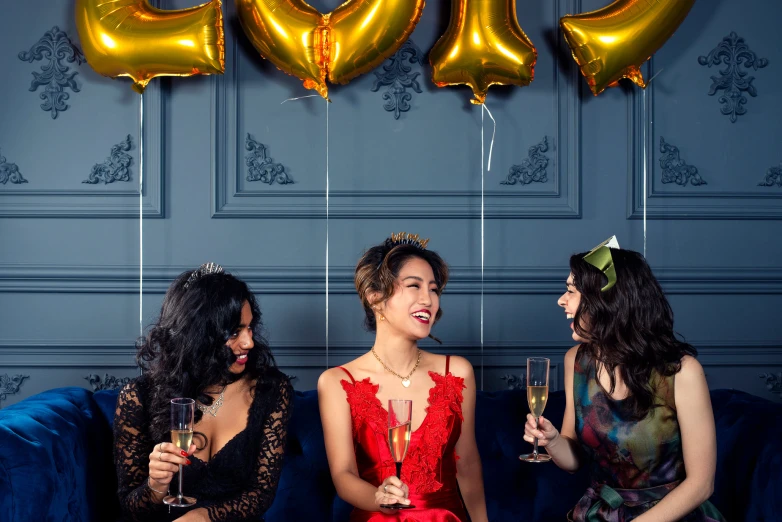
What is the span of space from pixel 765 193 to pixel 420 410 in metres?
2.10

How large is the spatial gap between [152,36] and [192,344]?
1405 millimetres

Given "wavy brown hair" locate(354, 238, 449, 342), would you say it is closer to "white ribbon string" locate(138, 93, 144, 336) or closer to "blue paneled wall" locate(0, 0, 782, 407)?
"blue paneled wall" locate(0, 0, 782, 407)

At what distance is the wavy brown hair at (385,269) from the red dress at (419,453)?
0.30m

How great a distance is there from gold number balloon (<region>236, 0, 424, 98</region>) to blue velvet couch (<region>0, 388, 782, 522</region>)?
138 centimetres

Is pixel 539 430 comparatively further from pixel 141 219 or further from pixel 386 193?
pixel 141 219

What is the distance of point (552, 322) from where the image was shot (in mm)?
3773

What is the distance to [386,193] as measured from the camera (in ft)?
12.1

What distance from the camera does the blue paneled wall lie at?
3656 millimetres

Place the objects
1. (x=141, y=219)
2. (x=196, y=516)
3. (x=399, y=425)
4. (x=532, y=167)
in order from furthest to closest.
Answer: (x=532, y=167) < (x=141, y=219) < (x=196, y=516) < (x=399, y=425)

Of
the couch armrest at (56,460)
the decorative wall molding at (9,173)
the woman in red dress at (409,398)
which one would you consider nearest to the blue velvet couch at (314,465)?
the couch armrest at (56,460)

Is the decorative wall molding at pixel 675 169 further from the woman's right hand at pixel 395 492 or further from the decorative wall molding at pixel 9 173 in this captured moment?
the decorative wall molding at pixel 9 173

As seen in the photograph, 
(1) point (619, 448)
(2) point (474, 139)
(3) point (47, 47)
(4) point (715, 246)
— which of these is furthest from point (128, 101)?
(4) point (715, 246)

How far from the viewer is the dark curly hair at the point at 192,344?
2.59 m

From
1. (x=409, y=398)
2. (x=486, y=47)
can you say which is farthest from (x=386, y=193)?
(x=409, y=398)
